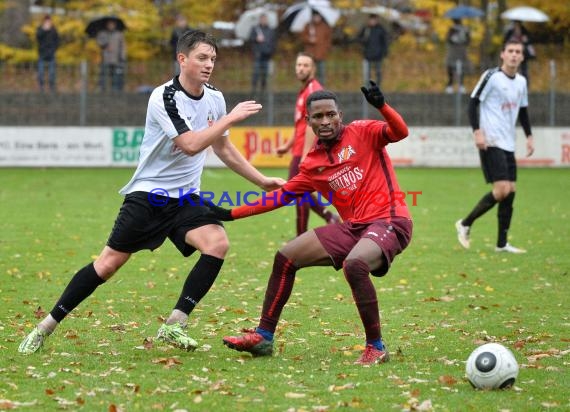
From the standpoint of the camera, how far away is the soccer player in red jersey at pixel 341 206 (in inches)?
285

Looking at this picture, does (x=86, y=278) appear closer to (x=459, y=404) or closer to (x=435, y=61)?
(x=459, y=404)

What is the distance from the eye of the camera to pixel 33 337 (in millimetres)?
7363

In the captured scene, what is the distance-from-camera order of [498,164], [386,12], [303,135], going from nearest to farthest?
[498,164]
[303,135]
[386,12]

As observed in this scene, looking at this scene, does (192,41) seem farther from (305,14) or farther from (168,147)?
(305,14)

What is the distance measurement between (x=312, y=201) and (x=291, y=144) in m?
0.76

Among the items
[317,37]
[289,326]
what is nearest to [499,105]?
[289,326]

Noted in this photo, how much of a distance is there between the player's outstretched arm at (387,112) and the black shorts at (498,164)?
228 inches

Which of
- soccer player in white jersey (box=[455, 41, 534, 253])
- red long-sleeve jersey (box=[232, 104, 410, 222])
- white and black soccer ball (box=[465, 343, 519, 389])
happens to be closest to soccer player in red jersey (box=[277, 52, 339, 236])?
soccer player in white jersey (box=[455, 41, 534, 253])

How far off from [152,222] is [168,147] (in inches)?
20.7

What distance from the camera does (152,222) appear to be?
7.54 metres

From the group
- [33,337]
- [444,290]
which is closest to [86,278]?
[33,337]

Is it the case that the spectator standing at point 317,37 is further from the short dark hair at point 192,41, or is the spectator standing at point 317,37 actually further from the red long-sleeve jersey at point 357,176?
the red long-sleeve jersey at point 357,176

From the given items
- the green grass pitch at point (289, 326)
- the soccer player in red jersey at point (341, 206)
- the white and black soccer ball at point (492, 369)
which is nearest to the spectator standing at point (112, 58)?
the green grass pitch at point (289, 326)

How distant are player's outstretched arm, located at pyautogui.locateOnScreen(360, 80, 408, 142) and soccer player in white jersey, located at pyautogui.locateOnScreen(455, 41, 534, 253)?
570 centimetres
